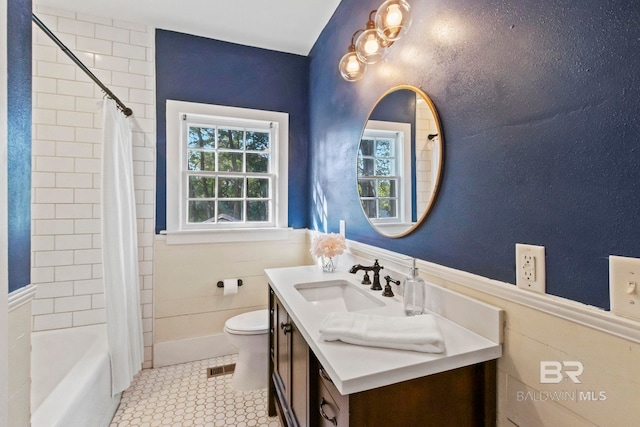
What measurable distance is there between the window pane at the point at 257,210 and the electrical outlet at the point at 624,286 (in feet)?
7.77

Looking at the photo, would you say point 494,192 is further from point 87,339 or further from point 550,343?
point 87,339

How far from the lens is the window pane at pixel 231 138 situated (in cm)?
259

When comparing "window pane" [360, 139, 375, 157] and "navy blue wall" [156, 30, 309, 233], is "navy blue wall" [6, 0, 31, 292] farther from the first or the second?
"window pane" [360, 139, 375, 157]

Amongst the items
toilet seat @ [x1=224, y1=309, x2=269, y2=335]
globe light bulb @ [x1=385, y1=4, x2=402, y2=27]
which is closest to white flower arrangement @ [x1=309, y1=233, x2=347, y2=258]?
toilet seat @ [x1=224, y1=309, x2=269, y2=335]

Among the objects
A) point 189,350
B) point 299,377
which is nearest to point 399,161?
point 299,377

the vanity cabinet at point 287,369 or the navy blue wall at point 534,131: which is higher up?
the navy blue wall at point 534,131

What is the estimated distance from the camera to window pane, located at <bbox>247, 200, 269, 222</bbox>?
2678mm

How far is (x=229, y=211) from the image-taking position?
2.62m

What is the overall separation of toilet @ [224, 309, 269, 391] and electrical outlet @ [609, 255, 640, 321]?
1.76m

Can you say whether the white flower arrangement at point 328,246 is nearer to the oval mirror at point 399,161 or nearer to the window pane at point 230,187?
the oval mirror at point 399,161

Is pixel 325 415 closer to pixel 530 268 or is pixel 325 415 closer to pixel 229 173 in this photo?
pixel 530 268

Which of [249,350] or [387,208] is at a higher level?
[387,208]

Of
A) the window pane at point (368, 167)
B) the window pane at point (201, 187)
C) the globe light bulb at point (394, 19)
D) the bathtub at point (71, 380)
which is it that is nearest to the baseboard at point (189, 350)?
the bathtub at point (71, 380)

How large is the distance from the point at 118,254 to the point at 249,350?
106cm
